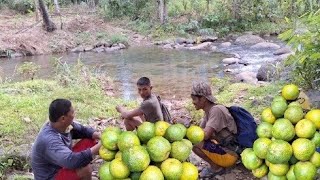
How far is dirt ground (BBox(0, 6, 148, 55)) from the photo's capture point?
17.2 meters

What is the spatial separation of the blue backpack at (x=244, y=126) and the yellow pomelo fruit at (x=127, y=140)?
82.3 inches

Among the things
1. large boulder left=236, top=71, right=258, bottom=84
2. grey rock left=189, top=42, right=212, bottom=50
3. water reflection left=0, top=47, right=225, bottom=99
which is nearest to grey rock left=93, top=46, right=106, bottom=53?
water reflection left=0, top=47, right=225, bottom=99

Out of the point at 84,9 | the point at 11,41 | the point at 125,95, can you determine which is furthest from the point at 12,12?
the point at 125,95

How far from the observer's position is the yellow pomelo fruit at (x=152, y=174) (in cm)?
196

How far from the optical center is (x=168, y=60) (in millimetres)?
15031

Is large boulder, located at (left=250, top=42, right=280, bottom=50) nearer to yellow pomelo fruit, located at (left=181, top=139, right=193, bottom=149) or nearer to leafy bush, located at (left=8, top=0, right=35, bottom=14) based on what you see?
leafy bush, located at (left=8, top=0, right=35, bottom=14)

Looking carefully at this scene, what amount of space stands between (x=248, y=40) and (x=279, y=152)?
55.1ft

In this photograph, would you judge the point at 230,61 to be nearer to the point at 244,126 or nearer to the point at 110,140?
the point at 244,126

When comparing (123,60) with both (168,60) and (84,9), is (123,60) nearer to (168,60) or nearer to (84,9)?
(168,60)

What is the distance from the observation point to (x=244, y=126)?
4.01m

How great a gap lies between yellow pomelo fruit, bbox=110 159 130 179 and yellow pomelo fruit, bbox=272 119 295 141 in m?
0.77

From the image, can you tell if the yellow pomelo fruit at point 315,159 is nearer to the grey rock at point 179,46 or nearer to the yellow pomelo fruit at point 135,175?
the yellow pomelo fruit at point 135,175

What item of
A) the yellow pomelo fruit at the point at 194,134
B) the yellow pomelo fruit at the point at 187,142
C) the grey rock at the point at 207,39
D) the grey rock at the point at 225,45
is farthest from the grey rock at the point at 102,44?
the yellow pomelo fruit at the point at 187,142

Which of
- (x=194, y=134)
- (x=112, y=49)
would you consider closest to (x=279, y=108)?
(x=194, y=134)
